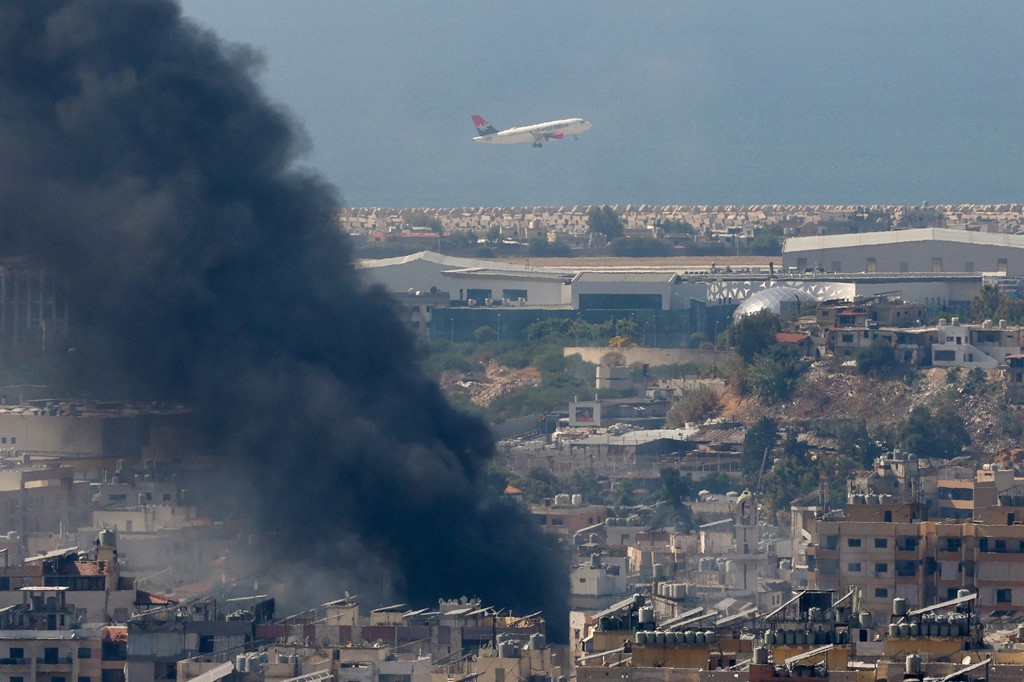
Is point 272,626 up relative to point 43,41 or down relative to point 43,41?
down

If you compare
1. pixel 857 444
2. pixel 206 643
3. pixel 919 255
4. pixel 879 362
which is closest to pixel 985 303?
pixel 879 362

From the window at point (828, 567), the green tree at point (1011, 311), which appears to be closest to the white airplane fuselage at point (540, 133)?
the green tree at point (1011, 311)

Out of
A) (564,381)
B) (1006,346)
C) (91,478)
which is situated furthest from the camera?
A: (564,381)

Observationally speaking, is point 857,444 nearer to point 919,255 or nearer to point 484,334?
point 484,334

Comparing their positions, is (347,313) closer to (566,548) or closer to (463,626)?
(566,548)

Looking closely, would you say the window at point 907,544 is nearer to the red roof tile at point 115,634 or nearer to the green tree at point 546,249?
the red roof tile at point 115,634

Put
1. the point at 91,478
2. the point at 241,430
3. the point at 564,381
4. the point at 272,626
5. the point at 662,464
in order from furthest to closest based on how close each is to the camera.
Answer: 1. the point at 564,381
2. the point at 662,464
3. the point at 91,478
4. the point at 241,430
5. the point at 272,626

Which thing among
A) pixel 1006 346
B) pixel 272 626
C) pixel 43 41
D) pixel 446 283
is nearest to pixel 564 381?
pixel 1006 346
